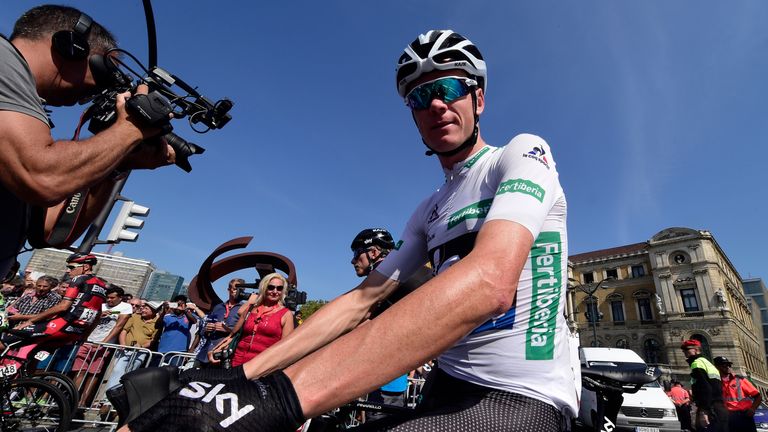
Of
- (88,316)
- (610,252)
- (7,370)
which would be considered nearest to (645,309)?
(610,252)

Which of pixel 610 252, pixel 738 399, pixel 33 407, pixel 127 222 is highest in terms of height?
pixel 610 252

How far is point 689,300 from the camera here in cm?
5169

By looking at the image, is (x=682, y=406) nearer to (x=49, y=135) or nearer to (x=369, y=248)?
(x=369, y=248)

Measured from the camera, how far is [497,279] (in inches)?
35.7

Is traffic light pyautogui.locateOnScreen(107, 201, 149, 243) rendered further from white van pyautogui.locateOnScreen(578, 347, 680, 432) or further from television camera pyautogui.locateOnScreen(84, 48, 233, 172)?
white van pyautogui.locateOnScreen(578, 347, 680, 432)

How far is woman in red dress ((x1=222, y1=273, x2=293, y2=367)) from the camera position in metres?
5.34

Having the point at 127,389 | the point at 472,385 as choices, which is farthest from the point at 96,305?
the point at 472,385

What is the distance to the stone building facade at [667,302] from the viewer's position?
48.7m

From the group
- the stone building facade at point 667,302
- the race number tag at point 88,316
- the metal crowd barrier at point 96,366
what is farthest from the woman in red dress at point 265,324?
the stone building facade at point 667,302

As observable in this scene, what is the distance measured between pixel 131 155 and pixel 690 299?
68.1 m

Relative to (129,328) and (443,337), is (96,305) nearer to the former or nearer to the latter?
(129,328)

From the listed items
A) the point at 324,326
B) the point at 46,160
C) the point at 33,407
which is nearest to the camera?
the point at 46,160

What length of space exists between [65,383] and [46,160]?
6209 mm

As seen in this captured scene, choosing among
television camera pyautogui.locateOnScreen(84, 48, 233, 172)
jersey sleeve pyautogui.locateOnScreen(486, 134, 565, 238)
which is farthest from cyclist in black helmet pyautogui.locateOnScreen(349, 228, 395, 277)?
jersey sleeve pyautogui.locateOnScreen(486, 134, 565, 238)
